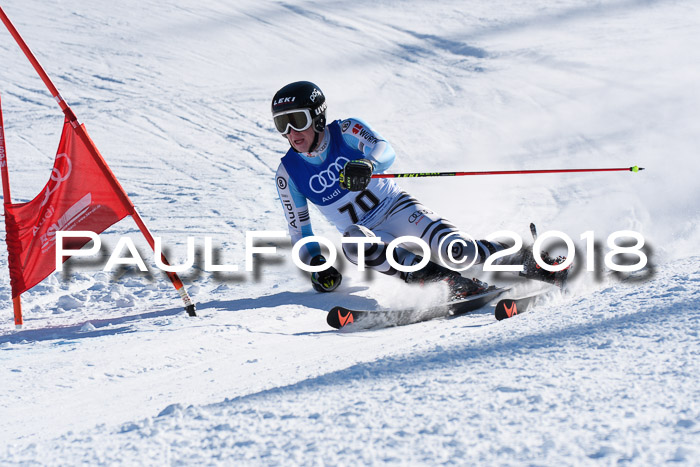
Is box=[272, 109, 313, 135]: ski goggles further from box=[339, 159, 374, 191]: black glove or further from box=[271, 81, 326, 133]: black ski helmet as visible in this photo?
box=[339, 159, 374, 191]: black glove

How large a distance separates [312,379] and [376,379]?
0.24m

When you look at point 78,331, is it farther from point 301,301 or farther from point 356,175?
point 356,175

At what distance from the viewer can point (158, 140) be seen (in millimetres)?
8578

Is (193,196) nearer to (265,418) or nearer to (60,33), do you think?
(265,418)

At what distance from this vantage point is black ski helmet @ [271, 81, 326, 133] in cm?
409

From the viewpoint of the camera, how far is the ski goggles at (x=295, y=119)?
4113 millimetres

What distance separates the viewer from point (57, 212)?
3859 mm

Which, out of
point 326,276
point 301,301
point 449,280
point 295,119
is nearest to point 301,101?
point 295,119

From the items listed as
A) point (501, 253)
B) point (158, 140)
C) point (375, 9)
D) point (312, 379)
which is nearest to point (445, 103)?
point (158, 140)

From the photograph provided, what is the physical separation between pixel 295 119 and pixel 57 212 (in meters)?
1.41

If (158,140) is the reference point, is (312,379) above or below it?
below

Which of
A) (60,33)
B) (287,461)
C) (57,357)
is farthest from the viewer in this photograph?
(60,33)

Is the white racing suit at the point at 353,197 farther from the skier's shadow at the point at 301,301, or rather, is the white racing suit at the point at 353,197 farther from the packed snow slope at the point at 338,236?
the packed snow slope at the point at 338,236

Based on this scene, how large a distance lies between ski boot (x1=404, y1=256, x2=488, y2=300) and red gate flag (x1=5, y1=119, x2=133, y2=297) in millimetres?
1641
